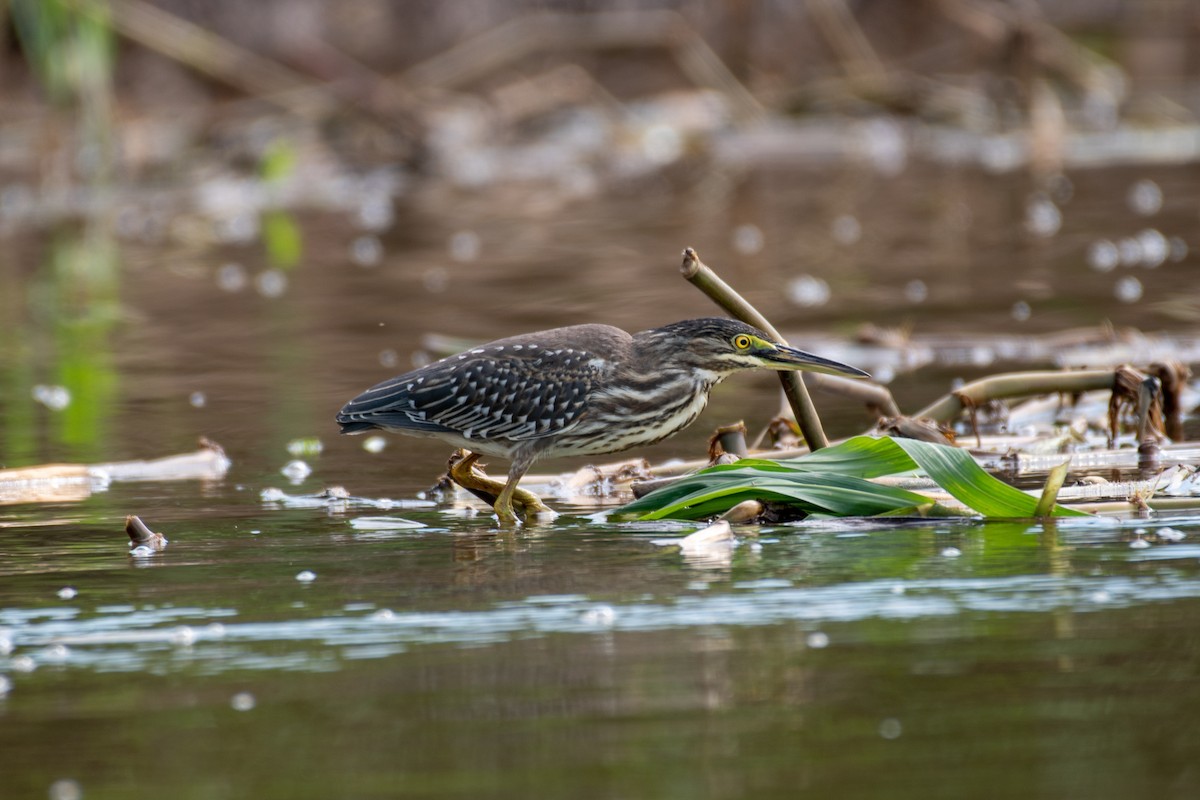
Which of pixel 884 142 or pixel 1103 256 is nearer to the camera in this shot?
pixel 1103 256

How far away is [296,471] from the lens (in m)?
9.16

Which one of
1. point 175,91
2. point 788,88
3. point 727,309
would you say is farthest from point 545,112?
point 727,309

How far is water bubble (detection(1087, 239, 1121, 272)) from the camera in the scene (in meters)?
16.2

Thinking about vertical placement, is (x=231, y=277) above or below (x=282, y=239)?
below

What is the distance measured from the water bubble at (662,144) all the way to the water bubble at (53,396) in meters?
16.3

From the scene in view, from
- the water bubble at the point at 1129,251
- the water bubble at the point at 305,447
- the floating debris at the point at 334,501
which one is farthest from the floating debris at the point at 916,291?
the floating debris at the point at 334,501

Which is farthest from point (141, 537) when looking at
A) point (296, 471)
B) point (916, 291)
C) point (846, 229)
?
point (846, 229)

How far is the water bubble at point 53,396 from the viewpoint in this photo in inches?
453

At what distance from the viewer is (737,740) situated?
4.63 meters

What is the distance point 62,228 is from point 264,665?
57.2 ft

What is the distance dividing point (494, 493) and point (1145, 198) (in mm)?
14607

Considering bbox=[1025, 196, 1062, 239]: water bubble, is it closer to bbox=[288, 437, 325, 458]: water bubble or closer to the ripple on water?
bbox=[288, 437, 325, 458]: water bubble

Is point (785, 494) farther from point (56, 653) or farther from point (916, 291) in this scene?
point (916, 291)

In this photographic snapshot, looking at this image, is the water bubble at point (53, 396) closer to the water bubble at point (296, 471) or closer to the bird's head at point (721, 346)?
the water bubble at point (296, 471)
